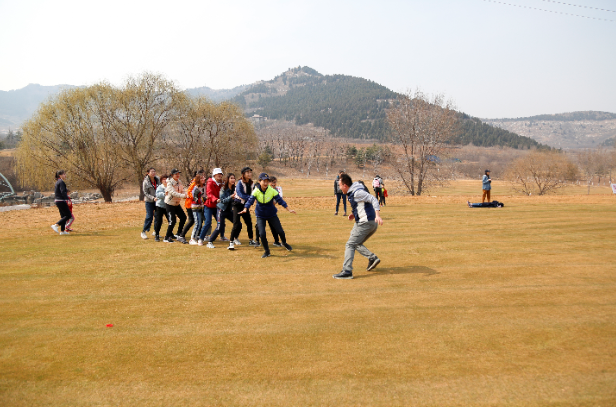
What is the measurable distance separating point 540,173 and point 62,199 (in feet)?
175

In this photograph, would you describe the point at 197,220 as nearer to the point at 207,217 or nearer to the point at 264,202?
the point at 207,217

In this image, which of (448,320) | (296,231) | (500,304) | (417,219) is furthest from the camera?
(417,219)

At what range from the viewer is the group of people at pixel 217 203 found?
10617 mm

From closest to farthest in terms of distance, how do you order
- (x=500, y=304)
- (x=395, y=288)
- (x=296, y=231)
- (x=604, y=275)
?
1. (x=500, y=304)
2. (x=395, y=288)
3. (x=604, y=275)
4. (x=296, y=231)

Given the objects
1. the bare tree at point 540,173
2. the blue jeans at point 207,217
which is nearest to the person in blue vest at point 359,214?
the blue jeans at point 207,217

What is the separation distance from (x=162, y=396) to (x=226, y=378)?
0.76 m

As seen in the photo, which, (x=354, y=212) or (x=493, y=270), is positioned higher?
(x=354, y=212)

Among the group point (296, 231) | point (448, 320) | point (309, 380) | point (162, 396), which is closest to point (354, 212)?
point (448, 320)

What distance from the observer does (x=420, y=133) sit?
1585 inches

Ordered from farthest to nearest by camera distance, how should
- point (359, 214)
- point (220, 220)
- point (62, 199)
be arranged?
1. point (62, 199)
2. point (220, 220)
3. point (359, 214)

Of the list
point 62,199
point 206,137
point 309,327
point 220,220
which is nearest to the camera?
point 309,327

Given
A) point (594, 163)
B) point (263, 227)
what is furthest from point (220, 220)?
point (594, 163)

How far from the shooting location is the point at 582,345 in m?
5.37

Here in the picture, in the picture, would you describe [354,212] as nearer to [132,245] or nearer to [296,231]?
[296,231]
